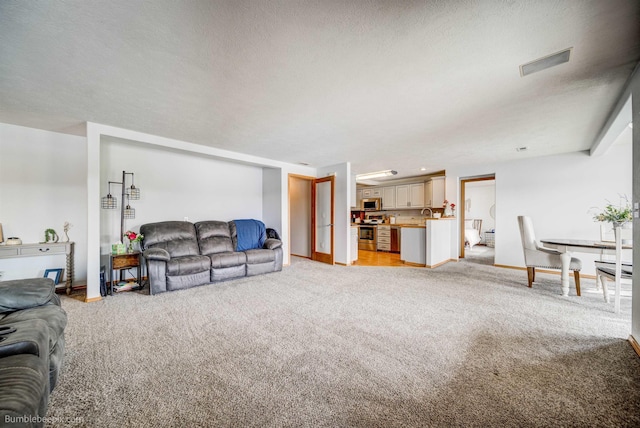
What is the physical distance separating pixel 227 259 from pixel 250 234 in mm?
998

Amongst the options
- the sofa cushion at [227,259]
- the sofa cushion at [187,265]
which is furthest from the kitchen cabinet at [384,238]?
the sofa cushion at [187,265]

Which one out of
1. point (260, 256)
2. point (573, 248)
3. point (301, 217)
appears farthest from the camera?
point (301, 217)

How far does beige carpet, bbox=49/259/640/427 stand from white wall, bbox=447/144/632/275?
2242mm

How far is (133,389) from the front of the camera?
5.19 ft

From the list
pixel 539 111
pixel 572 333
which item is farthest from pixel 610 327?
pixel 539 111

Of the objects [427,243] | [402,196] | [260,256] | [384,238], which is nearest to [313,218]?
[260,256]

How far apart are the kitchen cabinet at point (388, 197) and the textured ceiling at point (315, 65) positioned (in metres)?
4.63

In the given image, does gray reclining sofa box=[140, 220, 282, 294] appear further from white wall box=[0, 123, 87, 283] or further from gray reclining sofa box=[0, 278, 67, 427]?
gray reclining sofa box=[0, 278, 67, 427]

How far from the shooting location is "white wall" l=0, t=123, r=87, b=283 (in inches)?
137

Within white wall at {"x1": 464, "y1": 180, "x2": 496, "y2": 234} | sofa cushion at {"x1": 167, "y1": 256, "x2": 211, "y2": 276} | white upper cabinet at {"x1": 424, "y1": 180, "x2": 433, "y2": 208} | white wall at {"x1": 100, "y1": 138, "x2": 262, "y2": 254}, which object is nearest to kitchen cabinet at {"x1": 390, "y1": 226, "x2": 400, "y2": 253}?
white upper cabinet at {"x1": 424, "y1": 180, "x2": 433, "y2": 208}

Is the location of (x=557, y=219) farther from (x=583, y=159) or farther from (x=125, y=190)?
(x=125, y=190)

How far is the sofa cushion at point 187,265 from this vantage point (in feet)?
11.9

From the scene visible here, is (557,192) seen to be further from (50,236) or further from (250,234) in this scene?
(50,236)

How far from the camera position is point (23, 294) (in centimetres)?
172
